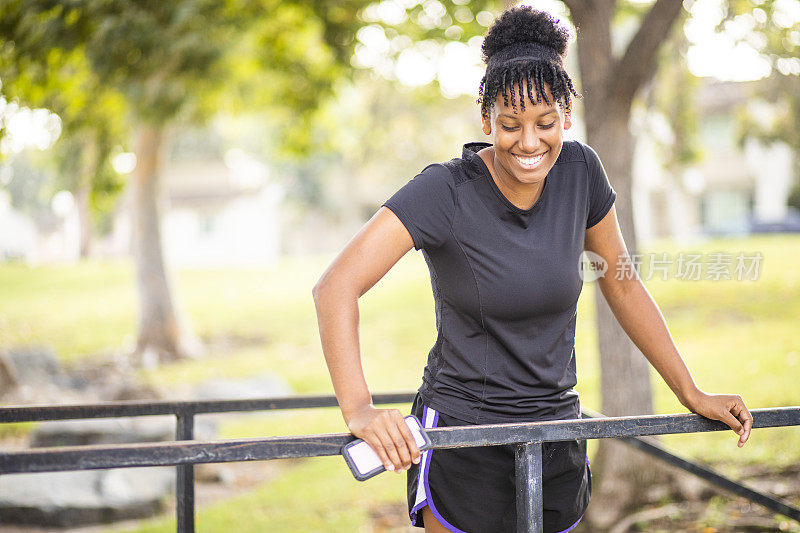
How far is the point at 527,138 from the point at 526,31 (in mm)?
289

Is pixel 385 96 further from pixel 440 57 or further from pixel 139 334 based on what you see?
pixel 440 57

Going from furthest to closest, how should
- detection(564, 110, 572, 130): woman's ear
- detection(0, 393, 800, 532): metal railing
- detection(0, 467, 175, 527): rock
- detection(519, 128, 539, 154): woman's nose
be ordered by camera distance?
detection(0, 467, 175, 527): rock < detection(564, 110, 572, 130): woman's ear < detection(519, 128, 539, 154): woman's nose < detection(0, 393, 800, 532): metal railing

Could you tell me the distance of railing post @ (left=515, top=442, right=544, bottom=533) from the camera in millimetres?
1986

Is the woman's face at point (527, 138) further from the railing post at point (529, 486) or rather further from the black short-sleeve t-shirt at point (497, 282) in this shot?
the railing post at point (529, 486)

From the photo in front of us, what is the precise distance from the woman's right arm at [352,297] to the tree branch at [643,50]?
3.34 m

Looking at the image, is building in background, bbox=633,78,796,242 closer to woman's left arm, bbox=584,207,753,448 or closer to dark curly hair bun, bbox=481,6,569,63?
woman's left arm, bbox=584,207,753,448

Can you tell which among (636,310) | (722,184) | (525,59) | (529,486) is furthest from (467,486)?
(722,184)

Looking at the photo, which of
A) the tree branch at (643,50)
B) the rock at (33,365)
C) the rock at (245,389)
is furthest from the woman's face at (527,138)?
the rock at (33,365)

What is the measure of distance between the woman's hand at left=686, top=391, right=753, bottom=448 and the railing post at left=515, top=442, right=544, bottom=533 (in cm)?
56

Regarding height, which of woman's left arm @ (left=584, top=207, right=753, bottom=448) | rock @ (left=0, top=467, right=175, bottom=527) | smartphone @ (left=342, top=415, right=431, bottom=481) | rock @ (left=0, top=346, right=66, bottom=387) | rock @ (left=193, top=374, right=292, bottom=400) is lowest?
rock @ (left=0, top=467, right=175, bottom=527)

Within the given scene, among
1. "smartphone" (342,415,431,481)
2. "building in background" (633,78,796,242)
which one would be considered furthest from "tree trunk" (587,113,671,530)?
"building in background" (633,78,796,242)

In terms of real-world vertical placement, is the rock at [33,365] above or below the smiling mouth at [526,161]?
above

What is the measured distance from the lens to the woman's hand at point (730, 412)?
2217 mm

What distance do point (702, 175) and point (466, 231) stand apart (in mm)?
34759
